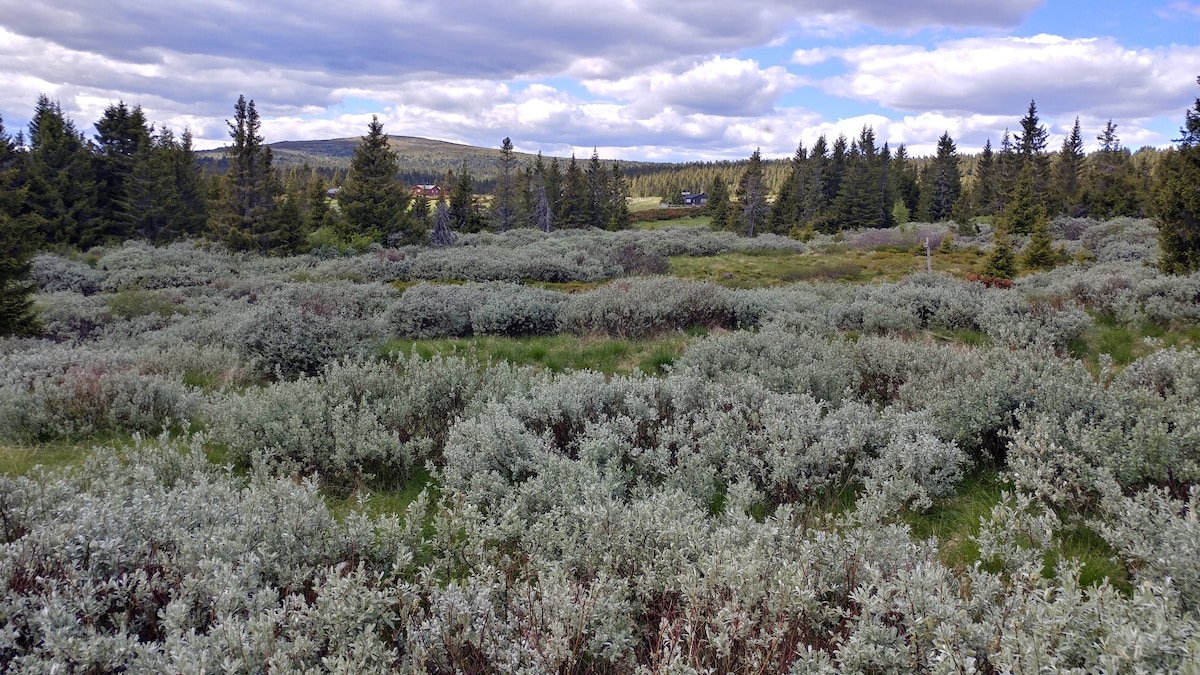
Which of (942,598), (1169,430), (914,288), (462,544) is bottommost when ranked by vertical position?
(462,544)

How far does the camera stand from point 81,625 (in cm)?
228

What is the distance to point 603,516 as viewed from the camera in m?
3.15

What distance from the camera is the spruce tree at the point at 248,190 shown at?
93.2 feet

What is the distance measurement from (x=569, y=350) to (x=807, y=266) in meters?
18.4

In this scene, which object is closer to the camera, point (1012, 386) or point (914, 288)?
point (1012, 386)

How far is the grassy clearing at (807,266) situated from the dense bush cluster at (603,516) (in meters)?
14.0

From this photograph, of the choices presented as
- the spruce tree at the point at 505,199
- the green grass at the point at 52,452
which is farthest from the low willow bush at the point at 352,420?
the spruce tree at the point at 505,199

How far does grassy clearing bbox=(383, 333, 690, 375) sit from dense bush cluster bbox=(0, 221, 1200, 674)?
745 millimetres

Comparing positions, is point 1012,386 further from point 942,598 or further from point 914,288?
point 914,288

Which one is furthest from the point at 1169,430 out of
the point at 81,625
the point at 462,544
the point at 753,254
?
the point at 753,254

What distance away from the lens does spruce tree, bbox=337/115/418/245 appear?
32.1 metres

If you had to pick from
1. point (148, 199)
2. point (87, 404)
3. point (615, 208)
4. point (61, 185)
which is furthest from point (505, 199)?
point (87, 404)

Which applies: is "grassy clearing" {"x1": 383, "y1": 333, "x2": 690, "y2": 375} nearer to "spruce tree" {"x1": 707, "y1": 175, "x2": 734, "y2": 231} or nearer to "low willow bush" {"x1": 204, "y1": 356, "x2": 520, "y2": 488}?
"low willow bush" {"x1": 204, "y1": 356, "x2": 520, "y2": 488}

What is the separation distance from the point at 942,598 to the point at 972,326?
961 cm
